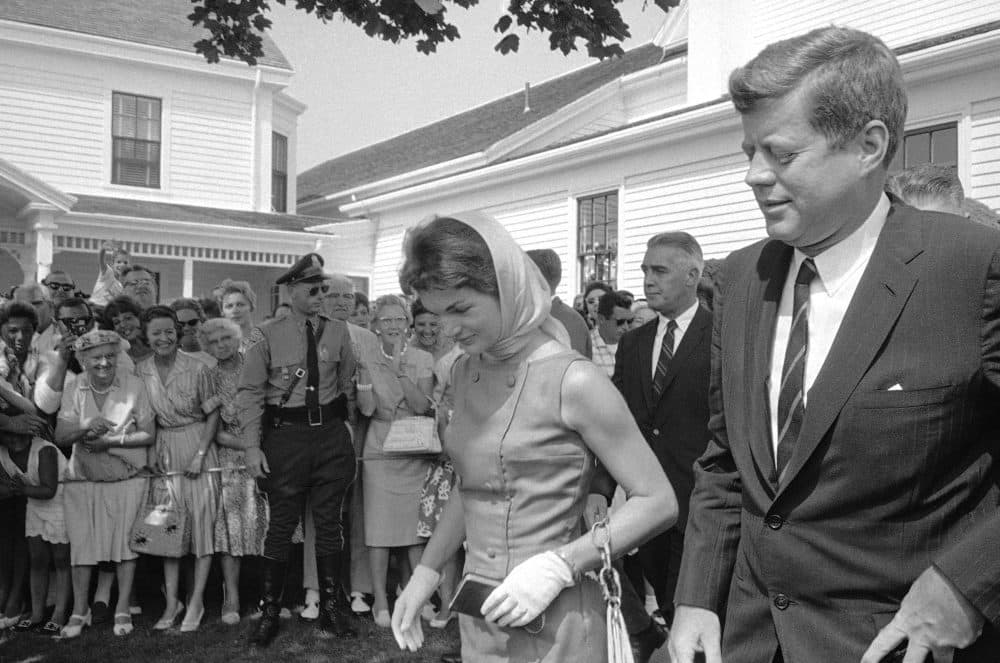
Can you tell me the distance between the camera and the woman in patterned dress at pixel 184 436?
269 inches

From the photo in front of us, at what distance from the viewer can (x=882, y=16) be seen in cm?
1339

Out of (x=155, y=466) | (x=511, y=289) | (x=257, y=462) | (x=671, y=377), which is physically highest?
(x=511, y=289)

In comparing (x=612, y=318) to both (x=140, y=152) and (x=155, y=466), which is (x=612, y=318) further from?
(x=140, y=152)

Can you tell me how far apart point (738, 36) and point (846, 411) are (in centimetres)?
1487

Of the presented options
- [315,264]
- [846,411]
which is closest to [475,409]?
[846,411]

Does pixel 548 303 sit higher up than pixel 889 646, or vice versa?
pixel 548 303

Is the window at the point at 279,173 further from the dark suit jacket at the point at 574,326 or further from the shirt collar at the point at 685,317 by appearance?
the shirt collar at the point at 685,317

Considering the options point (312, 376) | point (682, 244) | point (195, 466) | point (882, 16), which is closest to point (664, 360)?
point (682, 244)

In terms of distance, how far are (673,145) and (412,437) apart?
890cm

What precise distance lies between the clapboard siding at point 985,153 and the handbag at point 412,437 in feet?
23.4

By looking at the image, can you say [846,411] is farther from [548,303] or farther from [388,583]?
[388,583]

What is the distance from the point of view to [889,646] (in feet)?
5.20

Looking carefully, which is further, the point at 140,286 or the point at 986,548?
the point at 140,286

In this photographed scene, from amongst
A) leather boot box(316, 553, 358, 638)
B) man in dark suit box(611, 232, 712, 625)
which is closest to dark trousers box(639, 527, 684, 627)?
man in dark suit box(611, 232, 712, 625)
